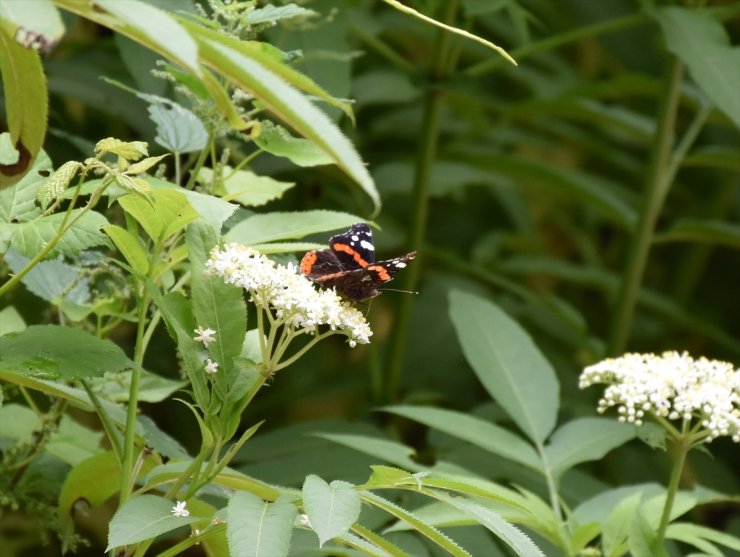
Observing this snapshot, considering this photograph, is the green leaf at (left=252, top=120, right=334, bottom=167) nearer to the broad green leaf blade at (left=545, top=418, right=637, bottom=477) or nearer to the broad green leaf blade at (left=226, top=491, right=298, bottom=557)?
the broad green leaf blade at (left=226, top=491, right=298, bottom=557)

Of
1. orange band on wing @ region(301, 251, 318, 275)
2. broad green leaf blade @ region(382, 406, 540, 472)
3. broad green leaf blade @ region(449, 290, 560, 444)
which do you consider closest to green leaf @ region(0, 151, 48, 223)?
orange band on wing @ region(301, 251, 318, 275)

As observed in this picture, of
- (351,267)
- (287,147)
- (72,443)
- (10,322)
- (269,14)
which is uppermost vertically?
(269,14)

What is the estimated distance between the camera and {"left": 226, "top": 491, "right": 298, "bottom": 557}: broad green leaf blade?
59 cm

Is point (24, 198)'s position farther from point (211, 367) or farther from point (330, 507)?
point (330, 507)

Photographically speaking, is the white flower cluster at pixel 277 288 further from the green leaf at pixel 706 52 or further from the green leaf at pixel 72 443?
the green leaf at pixel 706 52

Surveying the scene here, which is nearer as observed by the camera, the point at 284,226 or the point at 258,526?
the point at 258,526

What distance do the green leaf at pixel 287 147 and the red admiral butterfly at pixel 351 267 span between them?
0.25 ft

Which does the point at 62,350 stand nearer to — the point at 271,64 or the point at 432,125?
the point at 271,64

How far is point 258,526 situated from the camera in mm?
614

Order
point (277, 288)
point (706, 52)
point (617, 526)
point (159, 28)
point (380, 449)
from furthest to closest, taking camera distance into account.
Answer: point (706, 52) → point (380, 449) → point (617, 526) → point (277, 288) → point (159, 28)

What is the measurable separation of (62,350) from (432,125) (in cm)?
94

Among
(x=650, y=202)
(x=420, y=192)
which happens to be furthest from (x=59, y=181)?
(x=650, y=202)

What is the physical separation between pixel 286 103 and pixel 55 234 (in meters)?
0.29

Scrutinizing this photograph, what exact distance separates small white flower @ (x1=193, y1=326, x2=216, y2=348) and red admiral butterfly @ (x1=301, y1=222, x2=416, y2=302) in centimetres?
14
